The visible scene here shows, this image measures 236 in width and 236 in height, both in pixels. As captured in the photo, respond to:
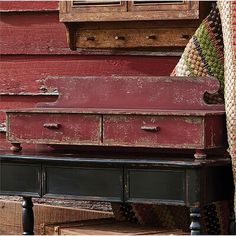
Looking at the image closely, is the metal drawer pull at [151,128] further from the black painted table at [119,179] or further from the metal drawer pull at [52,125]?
the metal drawer pull at [52,125]

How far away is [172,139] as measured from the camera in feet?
13.6

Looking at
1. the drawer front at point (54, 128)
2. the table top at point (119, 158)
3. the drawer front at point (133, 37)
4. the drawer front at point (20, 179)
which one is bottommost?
the drawer front at point (20, 179)

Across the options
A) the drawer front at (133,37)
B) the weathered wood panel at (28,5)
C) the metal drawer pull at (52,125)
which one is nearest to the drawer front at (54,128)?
the metal drawer pull at (52,125)

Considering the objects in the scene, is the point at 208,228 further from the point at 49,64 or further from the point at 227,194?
the point at 49,64

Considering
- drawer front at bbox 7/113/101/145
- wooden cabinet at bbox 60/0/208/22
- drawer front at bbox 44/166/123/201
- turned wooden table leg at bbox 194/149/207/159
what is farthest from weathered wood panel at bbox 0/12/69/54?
turned wooden table leg at bbox 194/149/207/159

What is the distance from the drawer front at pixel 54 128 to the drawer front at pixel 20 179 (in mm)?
147

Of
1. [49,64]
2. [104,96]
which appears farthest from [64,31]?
[104,96]

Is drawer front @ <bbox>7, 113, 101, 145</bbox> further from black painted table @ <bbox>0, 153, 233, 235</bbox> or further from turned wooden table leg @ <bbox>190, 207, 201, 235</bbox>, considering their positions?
turned wooden table leg @ <bbox>190, 207, 201, 235</bbox>

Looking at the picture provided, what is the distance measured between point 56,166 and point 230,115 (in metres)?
0.92

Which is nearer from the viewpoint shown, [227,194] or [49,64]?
[227,194]

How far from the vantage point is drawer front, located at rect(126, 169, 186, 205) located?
13.3ft

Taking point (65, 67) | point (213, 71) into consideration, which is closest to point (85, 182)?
point (213, 71)

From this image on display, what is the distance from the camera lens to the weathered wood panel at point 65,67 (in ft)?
16.6

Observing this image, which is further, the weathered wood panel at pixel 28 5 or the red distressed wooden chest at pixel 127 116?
the weathered wood panel at pixel 28 5
